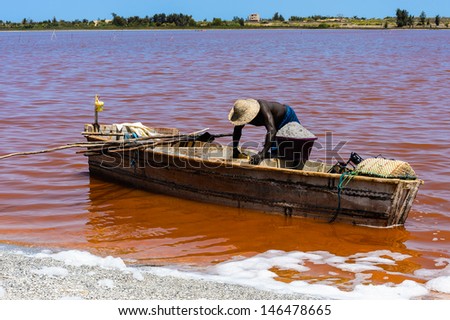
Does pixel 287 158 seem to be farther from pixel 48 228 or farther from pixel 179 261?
pixel 48 228

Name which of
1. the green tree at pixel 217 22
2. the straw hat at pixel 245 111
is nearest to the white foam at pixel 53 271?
the straw hat at pixel 245 111

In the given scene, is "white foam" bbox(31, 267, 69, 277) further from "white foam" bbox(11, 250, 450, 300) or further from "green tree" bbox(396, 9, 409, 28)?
"green tree" bbox(396, 9, 409, 28)

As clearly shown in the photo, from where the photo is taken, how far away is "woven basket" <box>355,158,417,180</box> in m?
7.39

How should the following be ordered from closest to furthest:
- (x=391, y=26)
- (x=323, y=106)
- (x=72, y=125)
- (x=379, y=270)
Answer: (x=379, y=270) → (x=72, y=125) → (x=323, y=106) → (x=391, y=26)

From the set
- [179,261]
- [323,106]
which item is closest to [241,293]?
[179,261]

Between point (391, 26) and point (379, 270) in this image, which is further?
point (391, 26)

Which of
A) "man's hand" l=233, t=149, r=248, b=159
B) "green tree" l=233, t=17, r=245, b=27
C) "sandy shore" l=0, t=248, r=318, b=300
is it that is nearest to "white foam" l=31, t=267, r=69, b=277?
"sandy shore" l=0, t=248, r=318, b=300

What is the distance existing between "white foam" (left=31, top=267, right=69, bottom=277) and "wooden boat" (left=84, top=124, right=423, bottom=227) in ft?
9.63

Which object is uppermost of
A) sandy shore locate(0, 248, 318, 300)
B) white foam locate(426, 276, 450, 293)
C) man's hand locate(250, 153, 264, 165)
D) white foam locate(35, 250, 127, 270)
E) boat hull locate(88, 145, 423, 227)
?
man's hand locate(250, 153, 264, 165)

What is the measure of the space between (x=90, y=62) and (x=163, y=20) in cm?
9581

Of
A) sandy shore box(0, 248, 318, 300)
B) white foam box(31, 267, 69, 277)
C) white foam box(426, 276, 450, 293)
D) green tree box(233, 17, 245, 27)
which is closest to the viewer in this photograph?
sandy shore box(0, 248, 318, 300)

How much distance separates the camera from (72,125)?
16078 millimetres

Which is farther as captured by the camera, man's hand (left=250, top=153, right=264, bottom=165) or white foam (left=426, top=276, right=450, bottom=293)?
man's hand (left=250, top=153, right=264, bottom=165)

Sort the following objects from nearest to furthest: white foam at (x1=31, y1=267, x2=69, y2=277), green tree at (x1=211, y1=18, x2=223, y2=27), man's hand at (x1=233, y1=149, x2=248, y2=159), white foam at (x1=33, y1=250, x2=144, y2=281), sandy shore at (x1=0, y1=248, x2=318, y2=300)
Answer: sandy shore at (x1=0, y1=248, x2=318, y2=300) → white foam at (x1=31, y1=267, x2=69, y2=277) → white foam at (x1=33, y1=250, x2=144, y2=281) → man's hand at (x1=233, y1=149, x2=248, y2=159) → green tree at (x1=211, y1=18, x2=223, y2=27)
